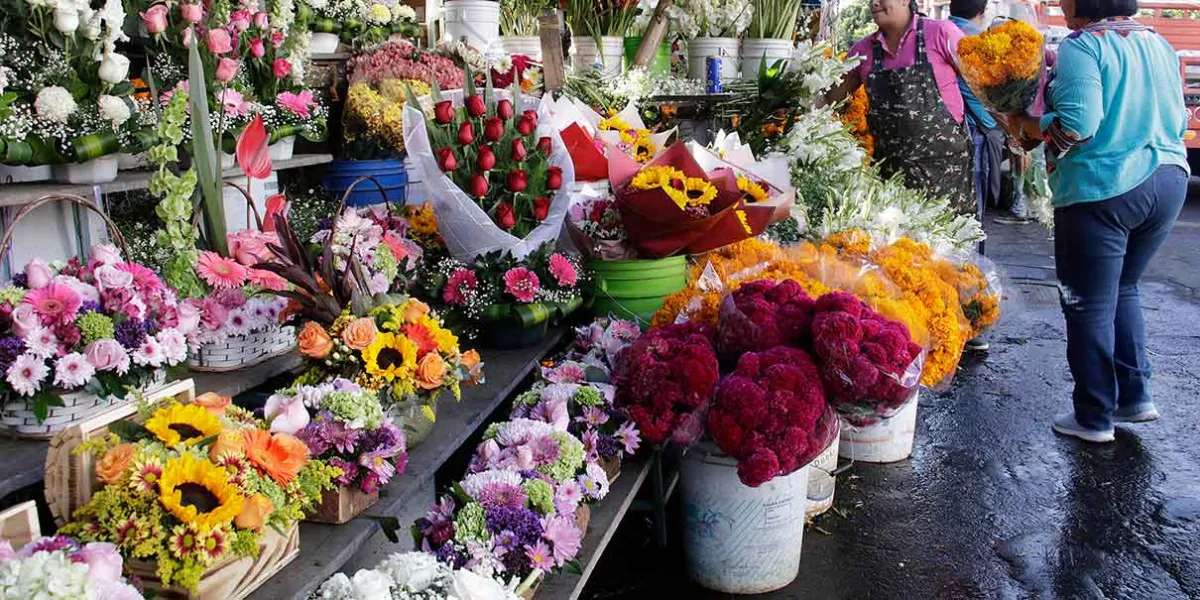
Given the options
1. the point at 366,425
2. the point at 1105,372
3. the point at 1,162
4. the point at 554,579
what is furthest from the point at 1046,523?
the point at 1,162

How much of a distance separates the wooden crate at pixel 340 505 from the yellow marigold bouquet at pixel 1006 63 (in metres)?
3.04

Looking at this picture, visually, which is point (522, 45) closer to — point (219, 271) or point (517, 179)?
point (517, 179)

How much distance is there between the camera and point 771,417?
245 centimetres

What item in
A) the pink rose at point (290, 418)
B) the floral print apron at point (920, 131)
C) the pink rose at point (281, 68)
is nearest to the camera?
the pink rose at point (290, 418)

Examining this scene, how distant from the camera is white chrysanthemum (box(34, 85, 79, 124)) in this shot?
100 inches

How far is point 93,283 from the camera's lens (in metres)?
1.98

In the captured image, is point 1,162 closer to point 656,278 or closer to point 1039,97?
point 656,278

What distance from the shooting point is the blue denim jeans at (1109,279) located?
3838 mm

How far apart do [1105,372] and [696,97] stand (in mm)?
2192

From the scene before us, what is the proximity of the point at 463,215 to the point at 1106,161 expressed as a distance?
2.54 metres

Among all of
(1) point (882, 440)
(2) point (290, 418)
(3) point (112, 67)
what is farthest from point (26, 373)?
(1) point (882, 440)

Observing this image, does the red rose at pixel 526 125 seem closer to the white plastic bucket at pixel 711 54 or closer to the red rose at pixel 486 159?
the red rose at pixel 486 159

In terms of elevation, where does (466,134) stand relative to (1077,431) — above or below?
above

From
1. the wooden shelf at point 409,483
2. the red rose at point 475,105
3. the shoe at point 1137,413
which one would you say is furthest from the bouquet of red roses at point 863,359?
the shoe at point 1137,413
